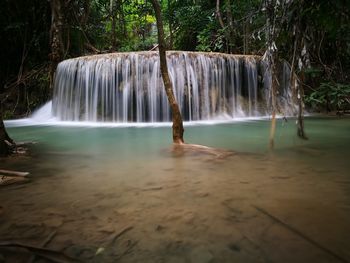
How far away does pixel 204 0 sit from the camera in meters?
16.2

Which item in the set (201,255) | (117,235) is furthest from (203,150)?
(201,255)

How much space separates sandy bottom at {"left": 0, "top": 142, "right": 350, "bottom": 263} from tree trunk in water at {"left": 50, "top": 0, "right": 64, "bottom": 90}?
918 centimetres

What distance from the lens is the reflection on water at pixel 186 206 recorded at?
2129mm

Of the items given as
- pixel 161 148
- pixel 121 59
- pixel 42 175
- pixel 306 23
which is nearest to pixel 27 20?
pixel 121 59

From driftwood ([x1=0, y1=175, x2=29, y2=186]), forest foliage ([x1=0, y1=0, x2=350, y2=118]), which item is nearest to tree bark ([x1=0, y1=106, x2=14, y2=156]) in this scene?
driftwood ([x1=0, y1=175, x2=29, y2=186])

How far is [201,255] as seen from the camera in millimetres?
2053

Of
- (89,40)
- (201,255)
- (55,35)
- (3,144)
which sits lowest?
(201,255)

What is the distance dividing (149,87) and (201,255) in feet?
28.5

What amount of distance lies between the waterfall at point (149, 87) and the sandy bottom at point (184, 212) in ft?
20.6

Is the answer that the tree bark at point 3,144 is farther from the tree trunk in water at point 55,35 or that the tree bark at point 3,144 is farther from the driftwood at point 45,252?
the tree trunk in water at point 55,35

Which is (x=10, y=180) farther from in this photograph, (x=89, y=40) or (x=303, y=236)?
(x=89, y=40)

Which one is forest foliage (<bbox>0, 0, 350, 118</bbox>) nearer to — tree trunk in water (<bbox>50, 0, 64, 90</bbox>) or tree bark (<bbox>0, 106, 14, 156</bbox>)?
tree trunk in water (<bbox>50, 0, 64, 90</bbox>)

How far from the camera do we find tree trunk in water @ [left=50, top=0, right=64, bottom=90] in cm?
1264

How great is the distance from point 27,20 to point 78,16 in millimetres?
2272
